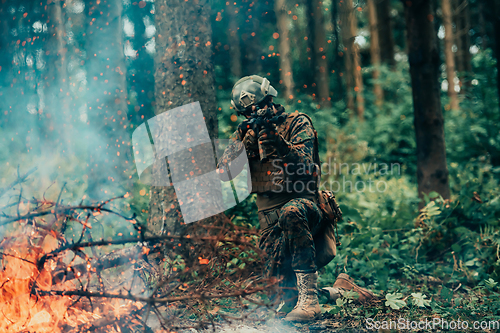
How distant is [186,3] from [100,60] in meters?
1.73

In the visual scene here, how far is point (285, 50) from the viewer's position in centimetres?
755

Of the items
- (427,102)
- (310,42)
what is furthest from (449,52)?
(427,102)

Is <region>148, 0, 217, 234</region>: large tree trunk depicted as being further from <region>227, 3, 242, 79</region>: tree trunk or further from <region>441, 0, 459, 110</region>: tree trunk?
<region>441, 0, 459, 110</region>: tree trunk

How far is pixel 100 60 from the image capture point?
540 centimetres

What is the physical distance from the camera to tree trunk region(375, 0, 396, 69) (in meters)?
16.7

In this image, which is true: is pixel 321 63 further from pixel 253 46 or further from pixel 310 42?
pixel 253 46

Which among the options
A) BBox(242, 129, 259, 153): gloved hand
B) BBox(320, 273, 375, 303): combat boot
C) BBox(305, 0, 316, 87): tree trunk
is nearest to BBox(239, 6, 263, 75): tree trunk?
BBox(305, 0, 316, 87): tree trunk

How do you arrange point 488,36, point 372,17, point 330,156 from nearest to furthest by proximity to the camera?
point 330,156 < point 372,17 < point 488,36

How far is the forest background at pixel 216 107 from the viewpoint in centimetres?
439

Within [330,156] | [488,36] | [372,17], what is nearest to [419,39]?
[330,156]

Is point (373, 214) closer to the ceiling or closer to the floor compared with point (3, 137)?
closer to the floor

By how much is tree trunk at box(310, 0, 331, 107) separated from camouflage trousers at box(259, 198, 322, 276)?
4.48m

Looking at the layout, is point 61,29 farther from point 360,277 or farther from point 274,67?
point 360,277

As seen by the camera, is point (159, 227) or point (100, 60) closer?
point (159, 227)
